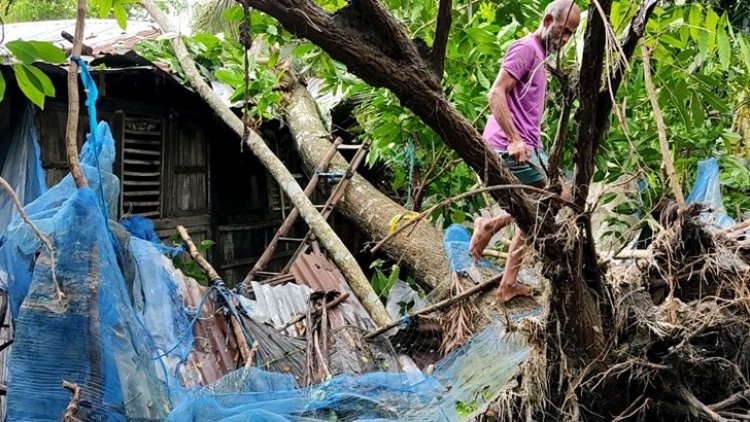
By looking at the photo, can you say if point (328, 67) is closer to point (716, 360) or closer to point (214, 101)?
point (214, 101)

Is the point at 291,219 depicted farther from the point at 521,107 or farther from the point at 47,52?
the point at 47,52

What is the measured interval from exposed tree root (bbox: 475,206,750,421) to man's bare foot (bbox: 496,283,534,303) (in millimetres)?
1002

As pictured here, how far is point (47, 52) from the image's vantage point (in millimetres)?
1537

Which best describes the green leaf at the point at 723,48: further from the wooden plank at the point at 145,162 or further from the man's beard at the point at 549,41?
the wooden plank at the point at 145,162

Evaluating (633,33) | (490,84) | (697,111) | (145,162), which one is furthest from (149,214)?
(633,33)

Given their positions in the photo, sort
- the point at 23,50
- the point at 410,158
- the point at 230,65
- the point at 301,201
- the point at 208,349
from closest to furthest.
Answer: the point at 23,50 → the point at 208,349 → the point at 410,158 → the point at 301,201 → the point at 230,65

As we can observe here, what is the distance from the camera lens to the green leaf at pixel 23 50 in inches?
59.4

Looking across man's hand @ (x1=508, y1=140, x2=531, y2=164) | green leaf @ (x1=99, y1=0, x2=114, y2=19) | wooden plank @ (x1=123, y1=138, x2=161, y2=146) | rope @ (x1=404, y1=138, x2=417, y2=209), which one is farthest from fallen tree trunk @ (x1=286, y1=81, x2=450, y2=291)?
green leaf @ (x1=99, y1=0, x2=114, y2=19)

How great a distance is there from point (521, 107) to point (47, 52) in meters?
2.04

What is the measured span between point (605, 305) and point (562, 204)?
1.53ft

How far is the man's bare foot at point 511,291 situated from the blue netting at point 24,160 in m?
3.78

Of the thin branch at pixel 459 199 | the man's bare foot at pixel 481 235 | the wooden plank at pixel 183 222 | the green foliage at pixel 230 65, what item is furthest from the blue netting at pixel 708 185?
the wooden plank at pixel 183 222

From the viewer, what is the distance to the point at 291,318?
4340mm

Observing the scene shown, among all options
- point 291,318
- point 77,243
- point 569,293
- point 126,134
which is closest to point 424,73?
point 569,293
